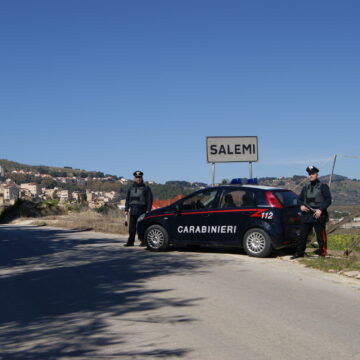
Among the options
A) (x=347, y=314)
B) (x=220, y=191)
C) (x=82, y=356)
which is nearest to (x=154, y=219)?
(x=220, y=191)

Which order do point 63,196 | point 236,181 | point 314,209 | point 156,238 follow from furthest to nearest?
point 63,196, point 236,181, point 156,238, point 314,209

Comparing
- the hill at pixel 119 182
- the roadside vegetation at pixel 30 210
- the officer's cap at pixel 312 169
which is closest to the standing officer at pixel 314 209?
the officer's cap at pixel 312 169

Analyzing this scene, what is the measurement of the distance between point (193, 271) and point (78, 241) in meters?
7.61

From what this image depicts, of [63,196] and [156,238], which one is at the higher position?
[63,196]

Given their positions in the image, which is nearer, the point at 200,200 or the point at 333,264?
the point at 333,264

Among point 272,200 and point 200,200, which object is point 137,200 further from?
point 272,200

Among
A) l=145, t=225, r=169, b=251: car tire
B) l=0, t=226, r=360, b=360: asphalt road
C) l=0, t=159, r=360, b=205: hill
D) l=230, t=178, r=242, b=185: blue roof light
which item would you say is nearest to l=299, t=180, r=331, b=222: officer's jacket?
l=0, t=226, r=360, b=360: asphalt road

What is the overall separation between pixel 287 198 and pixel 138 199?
163 inches

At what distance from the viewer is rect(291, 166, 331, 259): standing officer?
11.6 metres

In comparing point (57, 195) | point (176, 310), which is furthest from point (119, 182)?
Result: point (176, 310)

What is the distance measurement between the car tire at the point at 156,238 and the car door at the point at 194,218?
209mm

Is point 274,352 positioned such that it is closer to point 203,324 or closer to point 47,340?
point 203,324

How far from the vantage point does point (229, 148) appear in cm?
1878

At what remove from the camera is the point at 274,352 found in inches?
211
